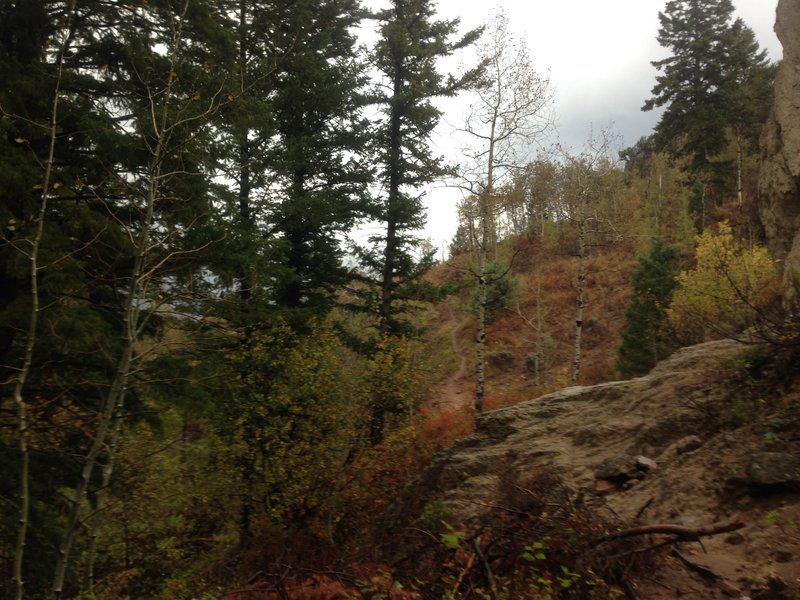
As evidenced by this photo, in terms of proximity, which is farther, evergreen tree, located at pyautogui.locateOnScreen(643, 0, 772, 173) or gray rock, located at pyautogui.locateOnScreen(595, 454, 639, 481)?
evergreen tree, located at pyautogui.locateOnScreen(643, 0, 772, 173)

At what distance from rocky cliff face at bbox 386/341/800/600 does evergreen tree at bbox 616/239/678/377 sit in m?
10.9

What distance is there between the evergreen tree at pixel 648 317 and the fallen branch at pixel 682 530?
17.5 meters

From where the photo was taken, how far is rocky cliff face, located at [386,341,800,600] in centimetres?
462

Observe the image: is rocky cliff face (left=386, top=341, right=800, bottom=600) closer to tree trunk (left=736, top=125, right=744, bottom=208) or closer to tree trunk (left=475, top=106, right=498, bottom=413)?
tree trunk (left=475, top=106, right=498, bottom=413)

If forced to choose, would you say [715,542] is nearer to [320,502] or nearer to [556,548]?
[556,548]

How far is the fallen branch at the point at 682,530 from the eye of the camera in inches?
156

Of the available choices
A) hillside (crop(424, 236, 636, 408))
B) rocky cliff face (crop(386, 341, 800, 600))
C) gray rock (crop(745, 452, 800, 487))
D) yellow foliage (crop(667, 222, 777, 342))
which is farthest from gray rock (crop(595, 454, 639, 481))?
hillside (crop(424, 236, 636, 408))

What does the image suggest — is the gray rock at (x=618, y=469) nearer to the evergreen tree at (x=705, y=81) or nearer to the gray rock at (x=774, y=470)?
the gray rock at (x=774, y=470)

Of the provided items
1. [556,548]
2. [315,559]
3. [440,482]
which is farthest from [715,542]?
[315,559]

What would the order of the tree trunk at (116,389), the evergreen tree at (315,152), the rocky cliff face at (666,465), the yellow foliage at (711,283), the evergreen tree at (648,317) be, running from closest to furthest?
the tree trunk at (116,389) < the rocky cliff face at (666,465) < the evergreen tree at (315,152) < the yellow foliage at (711,283) < the evergreen tree at (648,317)

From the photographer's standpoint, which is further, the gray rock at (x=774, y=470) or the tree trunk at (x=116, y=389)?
the gray rock at (x=774, y=470)

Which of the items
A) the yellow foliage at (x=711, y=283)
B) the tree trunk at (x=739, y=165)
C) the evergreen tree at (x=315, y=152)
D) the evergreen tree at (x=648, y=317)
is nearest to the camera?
the evergreen tree at (x=315, y=152)

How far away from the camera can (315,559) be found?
31.0ft

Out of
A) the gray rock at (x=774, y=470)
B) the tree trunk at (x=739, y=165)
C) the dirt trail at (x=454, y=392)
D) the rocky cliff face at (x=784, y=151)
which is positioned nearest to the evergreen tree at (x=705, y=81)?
the tree trunk at (x=739, y=165)
